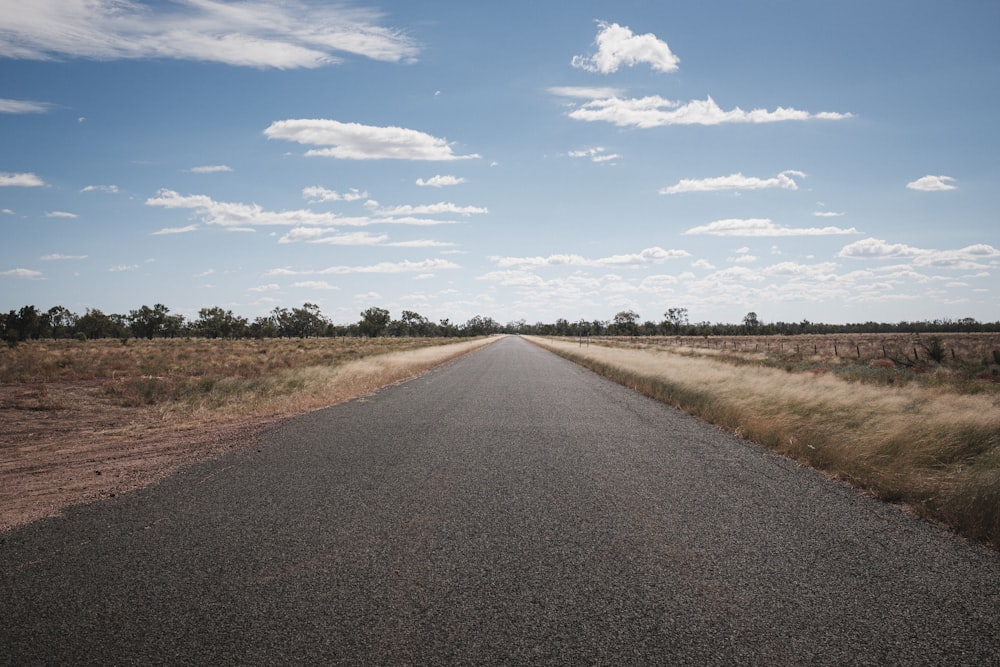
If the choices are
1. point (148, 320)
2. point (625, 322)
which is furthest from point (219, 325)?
point (625, 322)

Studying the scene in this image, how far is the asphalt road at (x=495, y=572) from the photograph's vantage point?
3.39m

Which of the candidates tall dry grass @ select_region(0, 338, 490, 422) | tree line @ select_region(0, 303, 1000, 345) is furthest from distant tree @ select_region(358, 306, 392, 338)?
tall dry grass @ select_region(0, 338, 490, 422)

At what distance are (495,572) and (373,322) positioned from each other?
141 metres

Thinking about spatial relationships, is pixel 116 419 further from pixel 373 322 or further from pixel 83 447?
pixel 373 322

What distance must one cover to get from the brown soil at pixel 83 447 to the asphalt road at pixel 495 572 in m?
0.78

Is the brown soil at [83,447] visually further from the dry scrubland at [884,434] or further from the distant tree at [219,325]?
the distant tree at [219,325]

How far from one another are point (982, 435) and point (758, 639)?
7505 millimetres

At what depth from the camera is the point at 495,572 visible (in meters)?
4.41

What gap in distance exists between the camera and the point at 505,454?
9.12 m

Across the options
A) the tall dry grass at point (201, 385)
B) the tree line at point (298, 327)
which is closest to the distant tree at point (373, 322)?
the tree line at point (298, 327)

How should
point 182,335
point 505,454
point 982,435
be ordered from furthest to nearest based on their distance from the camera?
point 182,335, point 505,454, point 982,435

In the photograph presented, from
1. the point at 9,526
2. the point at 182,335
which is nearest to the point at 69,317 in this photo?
the point at 182,335

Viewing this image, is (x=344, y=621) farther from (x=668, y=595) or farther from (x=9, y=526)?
(x=9, y=526)

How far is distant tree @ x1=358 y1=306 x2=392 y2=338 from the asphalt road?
133m
